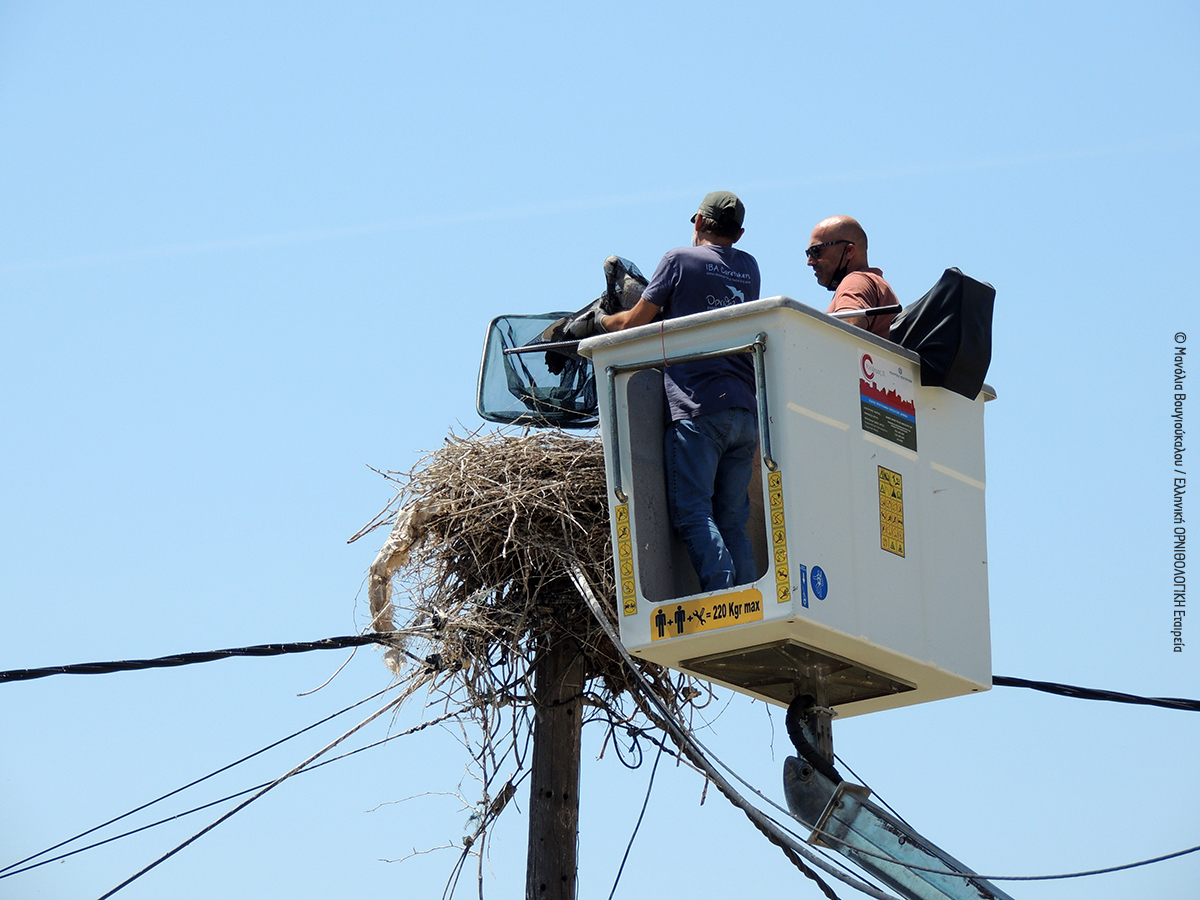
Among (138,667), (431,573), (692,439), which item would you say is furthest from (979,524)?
(138,667)

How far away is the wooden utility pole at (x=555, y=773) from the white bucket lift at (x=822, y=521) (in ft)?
3.08

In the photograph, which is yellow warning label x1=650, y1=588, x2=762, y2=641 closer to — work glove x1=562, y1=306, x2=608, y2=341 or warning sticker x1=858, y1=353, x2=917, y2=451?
warning sticker x1=858, y1=353, x2=917, y2=451

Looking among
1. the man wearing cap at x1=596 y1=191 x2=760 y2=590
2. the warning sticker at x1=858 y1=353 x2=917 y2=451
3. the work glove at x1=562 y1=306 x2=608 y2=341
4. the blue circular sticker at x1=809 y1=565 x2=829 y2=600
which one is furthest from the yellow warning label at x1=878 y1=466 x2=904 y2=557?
the work glove at x1=562 y1=306 x2=608 y2=341

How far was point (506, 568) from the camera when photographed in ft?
29.9

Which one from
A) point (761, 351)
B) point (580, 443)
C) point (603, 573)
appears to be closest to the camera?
point (761, 351)

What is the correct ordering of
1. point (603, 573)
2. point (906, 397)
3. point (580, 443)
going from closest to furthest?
point (906, 397) → point (603, 573) → point (580, 443)

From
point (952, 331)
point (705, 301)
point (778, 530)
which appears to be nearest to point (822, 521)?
point (778, 530)

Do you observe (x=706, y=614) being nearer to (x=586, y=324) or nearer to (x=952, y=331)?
(x=952, y=331)

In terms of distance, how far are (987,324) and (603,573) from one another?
2.09 m

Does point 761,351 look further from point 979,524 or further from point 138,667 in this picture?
point 138,667

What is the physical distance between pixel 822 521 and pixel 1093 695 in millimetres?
2064

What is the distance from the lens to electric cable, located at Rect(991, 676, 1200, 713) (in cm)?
861

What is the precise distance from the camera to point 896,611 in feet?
25.9

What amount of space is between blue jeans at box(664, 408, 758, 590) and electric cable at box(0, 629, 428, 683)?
1.69 m
